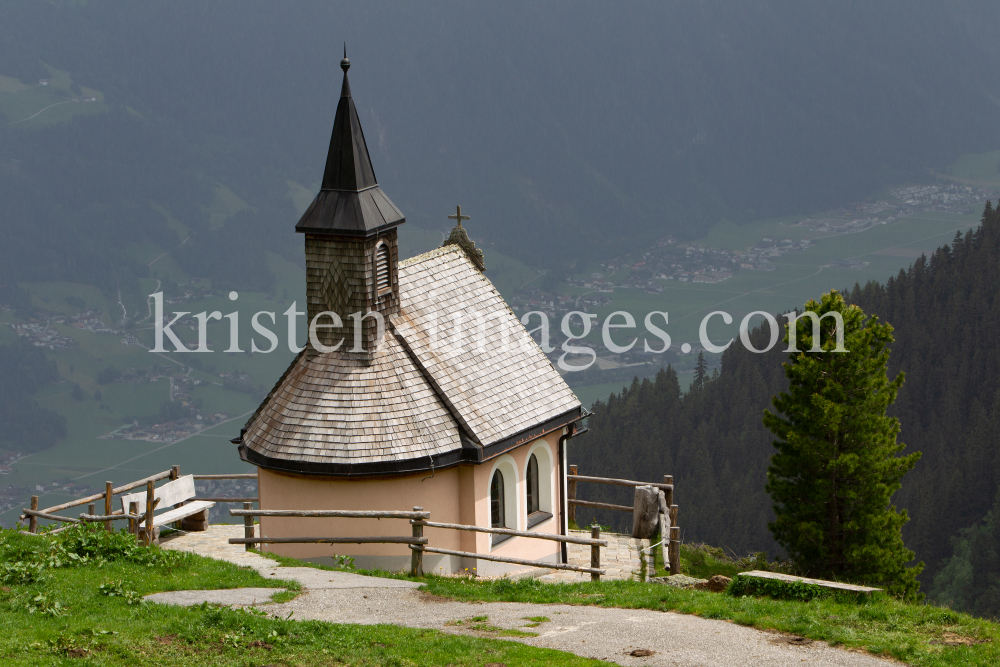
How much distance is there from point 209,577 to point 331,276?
8.69 m

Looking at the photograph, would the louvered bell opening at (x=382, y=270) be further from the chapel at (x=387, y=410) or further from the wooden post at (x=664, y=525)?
the wooden post at (x=664, y=525)

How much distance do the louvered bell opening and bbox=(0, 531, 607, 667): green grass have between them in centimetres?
1054

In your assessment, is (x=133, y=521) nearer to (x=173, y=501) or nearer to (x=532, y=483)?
(x=173, y=501)

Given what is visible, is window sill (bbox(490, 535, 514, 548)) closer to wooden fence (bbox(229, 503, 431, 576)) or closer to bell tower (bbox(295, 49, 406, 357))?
wooden fence (bbox(229, 503, 431, 576))

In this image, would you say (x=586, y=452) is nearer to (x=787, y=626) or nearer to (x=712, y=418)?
(x=712, y=418)

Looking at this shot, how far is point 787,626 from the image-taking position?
56.0 ft

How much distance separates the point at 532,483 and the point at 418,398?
4.54 m

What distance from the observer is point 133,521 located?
83.1ft

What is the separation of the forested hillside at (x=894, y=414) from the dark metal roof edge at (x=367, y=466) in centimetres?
8483

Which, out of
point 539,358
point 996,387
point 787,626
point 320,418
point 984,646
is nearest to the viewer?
point 984,646

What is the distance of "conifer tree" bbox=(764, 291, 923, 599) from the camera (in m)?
29.0

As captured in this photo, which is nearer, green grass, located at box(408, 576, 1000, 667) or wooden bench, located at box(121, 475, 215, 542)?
green grass, located at box(408, 576, 1000, 667)

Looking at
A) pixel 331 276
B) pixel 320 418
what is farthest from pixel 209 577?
pixel 331 276

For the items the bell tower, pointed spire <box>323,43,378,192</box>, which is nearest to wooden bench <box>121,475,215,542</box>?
the bell tower
